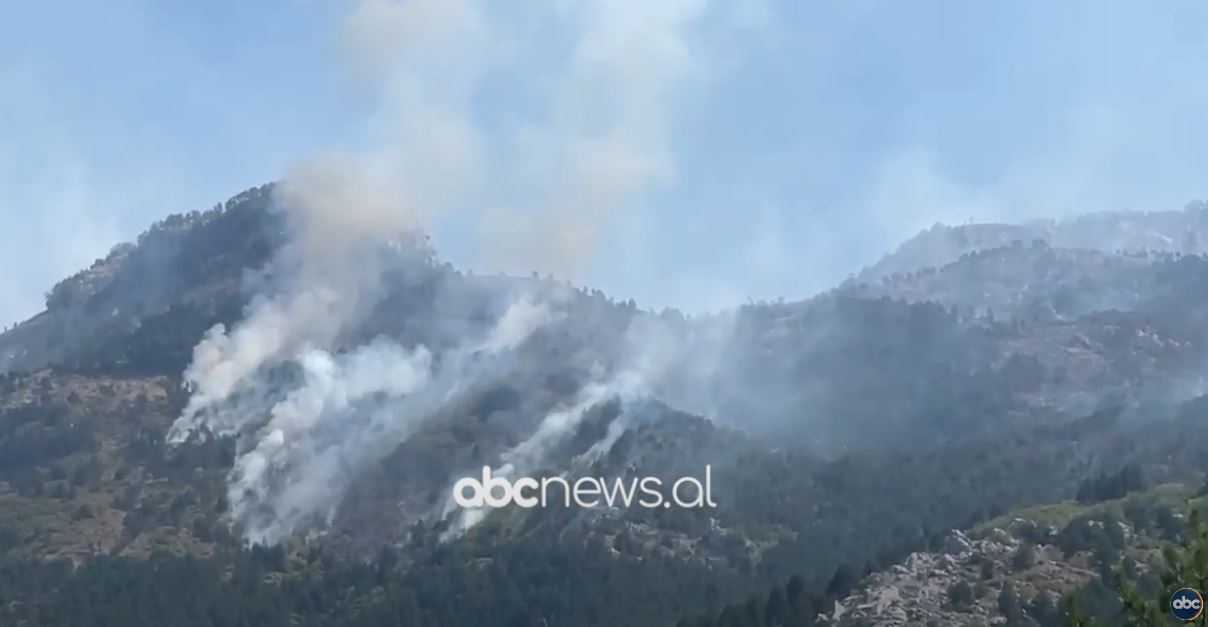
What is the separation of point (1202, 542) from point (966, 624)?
4755 inches

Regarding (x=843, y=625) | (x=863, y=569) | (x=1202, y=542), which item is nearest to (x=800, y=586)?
(x=863, y=569)

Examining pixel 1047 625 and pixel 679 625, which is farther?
pixel 679 625

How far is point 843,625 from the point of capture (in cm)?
17650

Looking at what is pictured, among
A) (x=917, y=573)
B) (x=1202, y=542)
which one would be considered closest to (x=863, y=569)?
(x=917, y=573)

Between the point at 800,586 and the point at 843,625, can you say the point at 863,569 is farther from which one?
the point at 843,625

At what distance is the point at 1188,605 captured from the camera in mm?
53594

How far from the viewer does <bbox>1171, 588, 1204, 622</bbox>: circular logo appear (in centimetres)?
5353

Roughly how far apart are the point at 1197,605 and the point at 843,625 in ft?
414

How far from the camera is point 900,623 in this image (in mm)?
175250

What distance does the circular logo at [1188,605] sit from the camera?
176 ft

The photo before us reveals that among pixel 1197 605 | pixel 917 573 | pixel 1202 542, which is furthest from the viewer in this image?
pixel 917 573

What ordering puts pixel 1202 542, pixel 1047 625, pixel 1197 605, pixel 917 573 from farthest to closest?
pixel 917 573 < pixel 1047 625 < pixel 1202 542 < pixel 1197 605

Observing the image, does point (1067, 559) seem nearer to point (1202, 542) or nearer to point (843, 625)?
point (843, 625)

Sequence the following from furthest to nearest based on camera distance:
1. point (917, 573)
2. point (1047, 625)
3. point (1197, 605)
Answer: point (917, 573) < point (1047, 625) < point (1197, 605)
